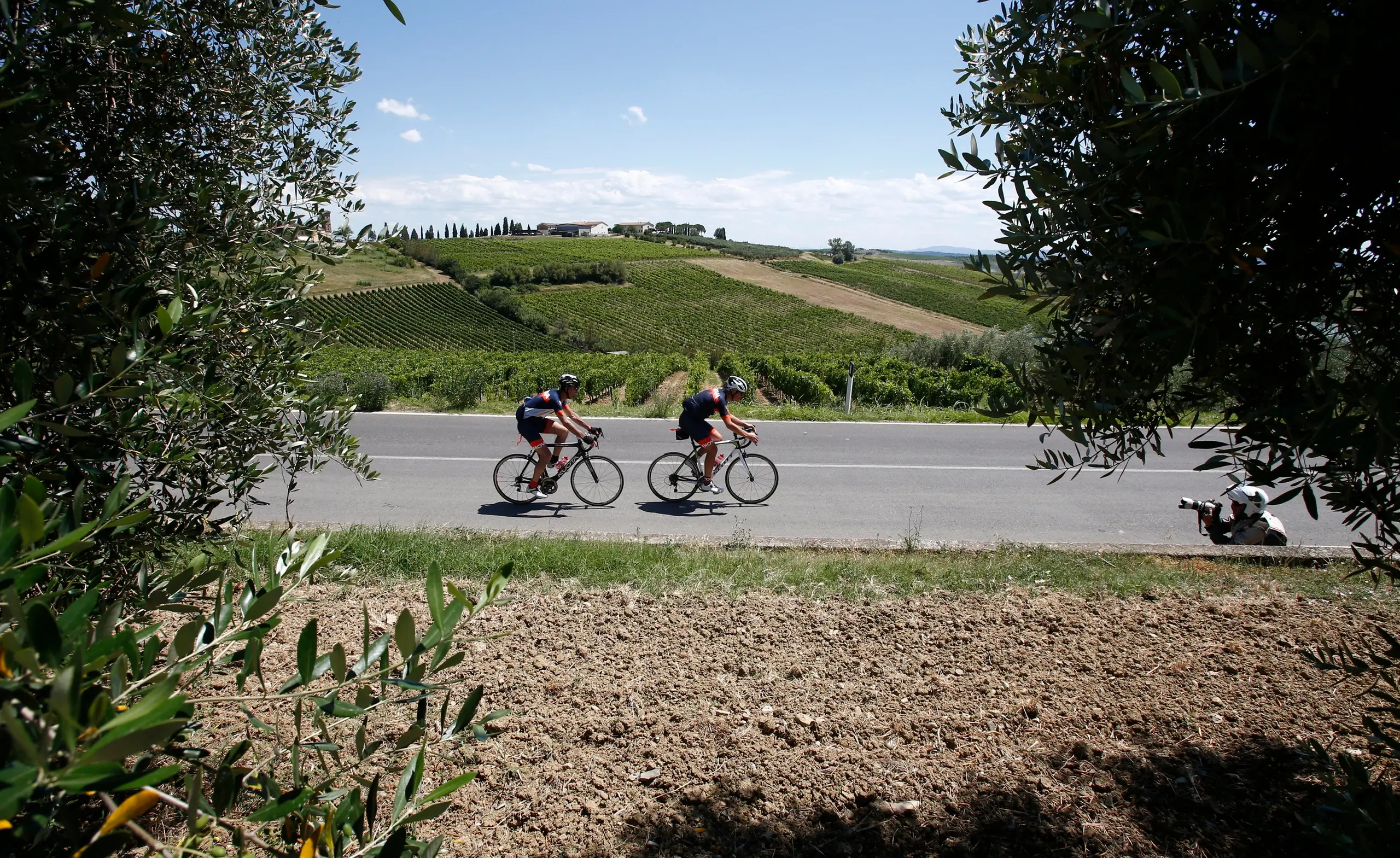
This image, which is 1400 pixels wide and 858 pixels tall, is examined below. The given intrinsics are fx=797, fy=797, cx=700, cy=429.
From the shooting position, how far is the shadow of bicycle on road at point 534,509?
9.12m

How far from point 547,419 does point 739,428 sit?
7.21ft

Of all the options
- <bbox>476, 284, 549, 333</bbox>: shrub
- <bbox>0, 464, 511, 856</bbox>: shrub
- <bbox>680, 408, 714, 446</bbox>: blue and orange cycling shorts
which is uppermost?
<bbox>0, 464, 511, 856</bbox>: shrub

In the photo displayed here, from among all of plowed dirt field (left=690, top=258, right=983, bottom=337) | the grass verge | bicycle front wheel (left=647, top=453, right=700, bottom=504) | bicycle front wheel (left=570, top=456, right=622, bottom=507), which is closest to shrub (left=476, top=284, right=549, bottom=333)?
plowed dirt field (left=690, top=258, right=983, bottom=337)

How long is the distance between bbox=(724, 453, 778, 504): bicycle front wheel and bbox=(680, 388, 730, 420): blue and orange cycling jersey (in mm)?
778

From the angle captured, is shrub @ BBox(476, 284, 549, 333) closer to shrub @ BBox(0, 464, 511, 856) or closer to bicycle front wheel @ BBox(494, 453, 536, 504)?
bicycle front wheel @ BBox(494, 453, 536, 504)

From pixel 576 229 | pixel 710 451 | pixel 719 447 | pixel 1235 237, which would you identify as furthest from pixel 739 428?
pixel 576 229

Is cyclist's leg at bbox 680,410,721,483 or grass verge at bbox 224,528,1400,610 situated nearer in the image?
grass verge at bbox 224,528,1400,610

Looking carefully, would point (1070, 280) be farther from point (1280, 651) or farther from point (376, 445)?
point (376, 445)

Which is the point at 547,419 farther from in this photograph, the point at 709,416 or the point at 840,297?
the point at 840,297

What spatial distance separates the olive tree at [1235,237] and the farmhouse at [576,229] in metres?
147

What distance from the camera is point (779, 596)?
16.1 ft

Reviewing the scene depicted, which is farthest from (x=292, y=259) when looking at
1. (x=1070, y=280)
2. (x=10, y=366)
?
(x=1070, y=280)

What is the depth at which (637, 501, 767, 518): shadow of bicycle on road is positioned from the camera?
30.5 ft

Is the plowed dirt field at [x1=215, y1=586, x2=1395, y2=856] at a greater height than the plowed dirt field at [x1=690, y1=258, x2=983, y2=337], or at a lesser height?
lesser
